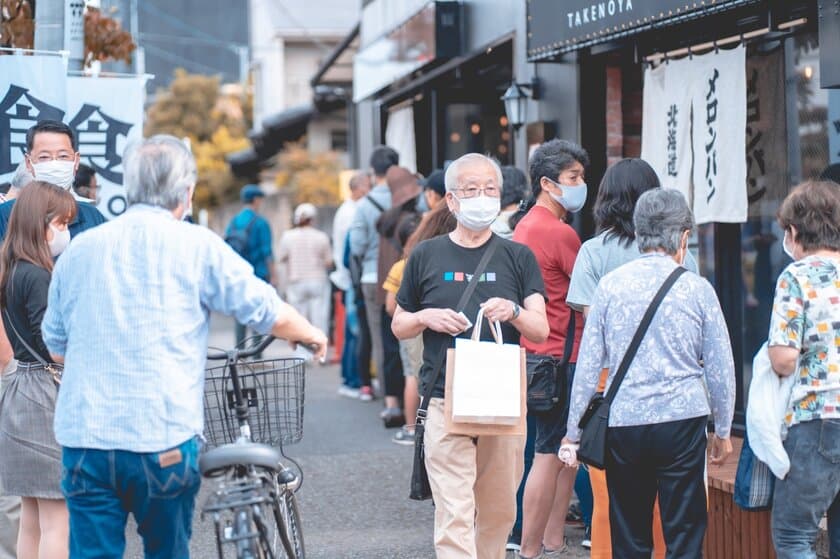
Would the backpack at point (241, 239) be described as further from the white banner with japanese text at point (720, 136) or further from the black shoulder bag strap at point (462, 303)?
the black shoulder bag strap at point (462, 303)

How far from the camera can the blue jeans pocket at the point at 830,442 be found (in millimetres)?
4559

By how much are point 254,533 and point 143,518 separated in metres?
0.37

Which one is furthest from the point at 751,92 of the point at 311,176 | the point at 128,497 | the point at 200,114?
the point at 200,114

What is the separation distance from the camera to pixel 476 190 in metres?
5.23

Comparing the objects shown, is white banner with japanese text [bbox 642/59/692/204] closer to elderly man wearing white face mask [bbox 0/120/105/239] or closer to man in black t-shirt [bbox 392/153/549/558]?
man in black t-shirt [bbox 392/153/549/558]

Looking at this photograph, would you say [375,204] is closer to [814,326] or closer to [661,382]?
[661,382]

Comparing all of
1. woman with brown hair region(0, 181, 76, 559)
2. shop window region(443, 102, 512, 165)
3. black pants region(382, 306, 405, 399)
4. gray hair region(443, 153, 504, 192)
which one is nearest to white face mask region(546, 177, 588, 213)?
gray hair region(443, 153, 504, 192)

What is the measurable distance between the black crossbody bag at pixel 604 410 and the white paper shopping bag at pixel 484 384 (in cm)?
30

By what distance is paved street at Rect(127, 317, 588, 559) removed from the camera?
701 cm

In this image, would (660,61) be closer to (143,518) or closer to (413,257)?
(413,257)

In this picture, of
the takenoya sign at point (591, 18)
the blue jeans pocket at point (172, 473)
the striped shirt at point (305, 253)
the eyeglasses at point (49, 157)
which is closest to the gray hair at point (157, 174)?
the blue jeans pocket at point (172, 473)

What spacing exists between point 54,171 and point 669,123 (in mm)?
4362

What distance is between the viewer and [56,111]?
733cm

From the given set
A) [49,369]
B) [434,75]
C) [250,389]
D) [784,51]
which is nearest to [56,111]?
[49,369]
